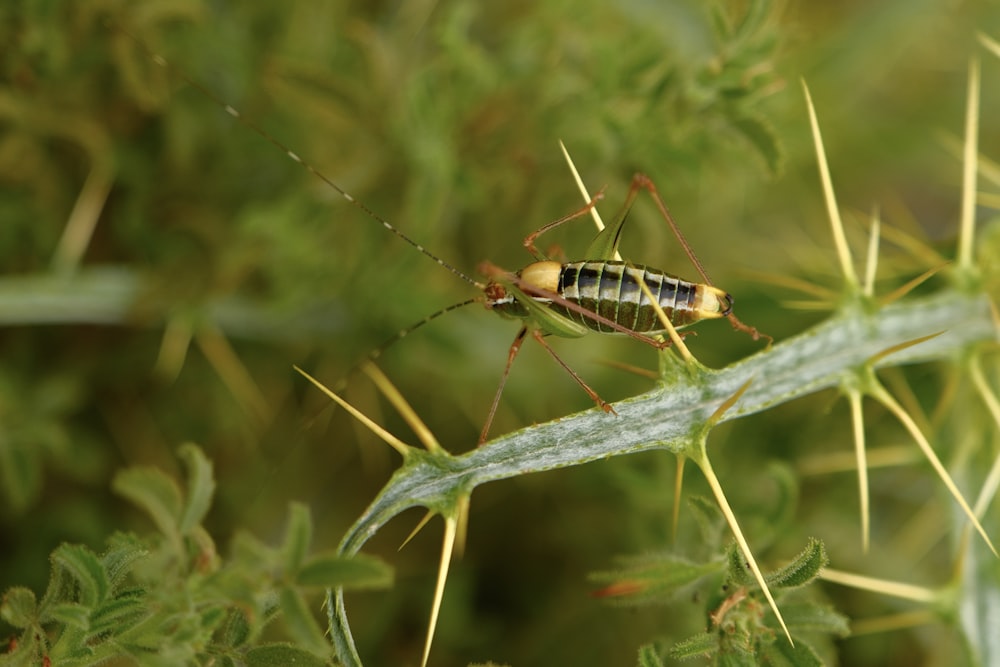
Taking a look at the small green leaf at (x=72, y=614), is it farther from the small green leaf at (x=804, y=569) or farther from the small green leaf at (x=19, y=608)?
the small green leaf at (x=804, y=569)

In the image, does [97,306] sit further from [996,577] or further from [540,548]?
[996,577]

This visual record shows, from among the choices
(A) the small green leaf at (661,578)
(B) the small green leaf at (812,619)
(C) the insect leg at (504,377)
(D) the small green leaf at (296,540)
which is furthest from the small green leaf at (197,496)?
(B) the small green leaf at (812,619)

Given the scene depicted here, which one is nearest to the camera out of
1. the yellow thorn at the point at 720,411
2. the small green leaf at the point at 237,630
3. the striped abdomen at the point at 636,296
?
the small green leaf at the point at 237,630

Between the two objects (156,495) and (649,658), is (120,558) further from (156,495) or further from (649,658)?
(649,658)

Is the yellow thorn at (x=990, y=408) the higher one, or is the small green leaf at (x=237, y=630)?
the yellow thorn at (x=990, y=408)

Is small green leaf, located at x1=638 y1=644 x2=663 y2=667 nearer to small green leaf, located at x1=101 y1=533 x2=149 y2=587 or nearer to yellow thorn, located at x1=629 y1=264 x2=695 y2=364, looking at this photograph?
yellow thorn, located at x1=629 y1=264 x2=695 y2=364

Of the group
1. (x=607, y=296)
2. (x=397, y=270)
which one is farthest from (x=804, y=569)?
(x=397, y=270)
